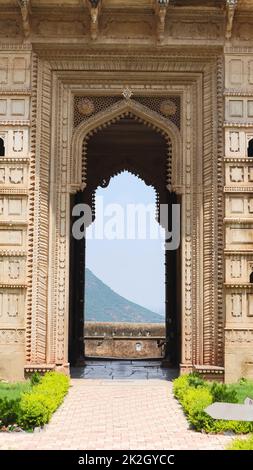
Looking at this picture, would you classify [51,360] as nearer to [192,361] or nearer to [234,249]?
[192,361]

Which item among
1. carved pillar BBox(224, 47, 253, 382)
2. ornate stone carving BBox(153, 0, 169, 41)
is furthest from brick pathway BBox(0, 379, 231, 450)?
ornate stone carving BBox(153, 0, 169, 41)

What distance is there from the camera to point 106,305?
98562mm

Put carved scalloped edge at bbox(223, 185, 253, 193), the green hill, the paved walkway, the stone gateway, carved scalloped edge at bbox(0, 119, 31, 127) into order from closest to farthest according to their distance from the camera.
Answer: the paved walkway < the stone gateway < carved scalloped edge at bbox(223, 185, 253, 193) < carved scalloped edge at bbox(0, 119, 31, 127) < the green hill

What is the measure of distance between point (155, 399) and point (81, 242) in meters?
7.01

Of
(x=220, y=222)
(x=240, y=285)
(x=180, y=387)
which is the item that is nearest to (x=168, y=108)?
(x=220, y=222)

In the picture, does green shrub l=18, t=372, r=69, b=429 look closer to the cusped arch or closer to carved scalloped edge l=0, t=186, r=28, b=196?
carved scalloped edge l=0, t=186, r=28, b=196

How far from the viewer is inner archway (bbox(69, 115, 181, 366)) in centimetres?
1631

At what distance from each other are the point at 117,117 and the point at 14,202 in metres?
2.61

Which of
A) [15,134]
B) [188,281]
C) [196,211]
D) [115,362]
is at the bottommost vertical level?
[115,362]

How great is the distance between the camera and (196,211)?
12859 mm

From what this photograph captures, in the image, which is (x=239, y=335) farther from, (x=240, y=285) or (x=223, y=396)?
(x=223, y=396)

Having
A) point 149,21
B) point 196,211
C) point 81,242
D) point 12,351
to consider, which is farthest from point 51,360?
point 149,21

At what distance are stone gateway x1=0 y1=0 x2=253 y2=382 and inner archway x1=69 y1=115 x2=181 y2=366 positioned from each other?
2697 millimetres
